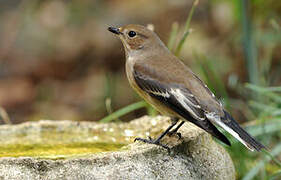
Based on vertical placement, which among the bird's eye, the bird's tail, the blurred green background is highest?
the bird's tail

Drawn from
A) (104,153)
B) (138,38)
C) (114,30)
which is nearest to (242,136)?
(104,153)

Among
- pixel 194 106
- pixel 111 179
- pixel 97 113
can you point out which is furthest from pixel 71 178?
pixel 97 113

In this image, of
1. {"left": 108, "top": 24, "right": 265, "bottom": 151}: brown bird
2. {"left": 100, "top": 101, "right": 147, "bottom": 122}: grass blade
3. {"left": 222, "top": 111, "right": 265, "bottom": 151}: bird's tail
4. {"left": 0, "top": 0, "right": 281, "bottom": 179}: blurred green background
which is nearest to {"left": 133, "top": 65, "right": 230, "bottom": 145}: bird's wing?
{"left": 108, "top": 24, "right": 265, "bottom": 151}: brown bird

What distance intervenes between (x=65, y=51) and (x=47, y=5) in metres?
Answer: 1.57

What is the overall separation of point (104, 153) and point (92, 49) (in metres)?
6.37

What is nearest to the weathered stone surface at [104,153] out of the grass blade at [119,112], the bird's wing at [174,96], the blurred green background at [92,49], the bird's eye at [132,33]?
the bird's wing at [174,96]

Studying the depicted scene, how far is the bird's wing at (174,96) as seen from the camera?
3915 mm

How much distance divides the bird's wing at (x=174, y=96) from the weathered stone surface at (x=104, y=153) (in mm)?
199

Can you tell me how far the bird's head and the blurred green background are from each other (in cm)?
293

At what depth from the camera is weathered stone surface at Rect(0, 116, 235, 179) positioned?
340 cm

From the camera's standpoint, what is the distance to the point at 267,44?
28.0ft

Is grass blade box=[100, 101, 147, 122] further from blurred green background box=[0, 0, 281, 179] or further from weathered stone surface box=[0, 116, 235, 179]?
blurred green background box=[0, 0, 281, 179]

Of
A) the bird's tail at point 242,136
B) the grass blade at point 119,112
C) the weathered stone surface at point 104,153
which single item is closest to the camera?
the weathered stone surface at point 104,153

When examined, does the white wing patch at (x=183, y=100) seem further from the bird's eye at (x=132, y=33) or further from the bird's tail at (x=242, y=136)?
the bird's eye at (x=132, y=33)
